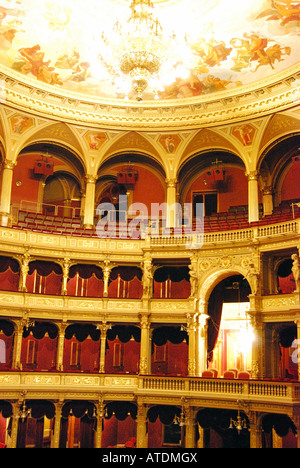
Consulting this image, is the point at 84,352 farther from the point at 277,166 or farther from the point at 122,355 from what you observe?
the point at 277,166

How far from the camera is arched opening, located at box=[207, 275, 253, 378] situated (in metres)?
19.9

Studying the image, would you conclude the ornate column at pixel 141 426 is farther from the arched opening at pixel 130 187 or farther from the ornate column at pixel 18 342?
the arched opening at pixel 130 187

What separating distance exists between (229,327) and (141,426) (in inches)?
221

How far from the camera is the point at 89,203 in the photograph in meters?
22.3

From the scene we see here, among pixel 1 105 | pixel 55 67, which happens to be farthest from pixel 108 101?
pixel 1 105

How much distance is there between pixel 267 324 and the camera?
18.4 metres

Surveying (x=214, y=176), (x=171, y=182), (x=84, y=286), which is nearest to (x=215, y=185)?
(x=214, y=176)

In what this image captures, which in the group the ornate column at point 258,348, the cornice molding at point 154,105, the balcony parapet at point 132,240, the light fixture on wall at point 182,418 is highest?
the cornice molding at point 154,105

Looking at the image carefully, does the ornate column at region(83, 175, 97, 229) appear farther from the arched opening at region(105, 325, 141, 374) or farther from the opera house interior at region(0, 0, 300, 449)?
the arched opening at region(105, 325, 141, 374)

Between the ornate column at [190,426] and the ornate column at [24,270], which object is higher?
the ornate column at [24,270]

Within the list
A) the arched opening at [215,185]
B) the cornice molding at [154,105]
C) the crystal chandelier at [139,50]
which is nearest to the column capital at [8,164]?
the cornice molding at [154,105]

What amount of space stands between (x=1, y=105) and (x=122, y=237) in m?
6.71

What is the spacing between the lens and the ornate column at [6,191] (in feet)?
66.9

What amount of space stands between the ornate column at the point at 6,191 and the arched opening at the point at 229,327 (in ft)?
27.2
